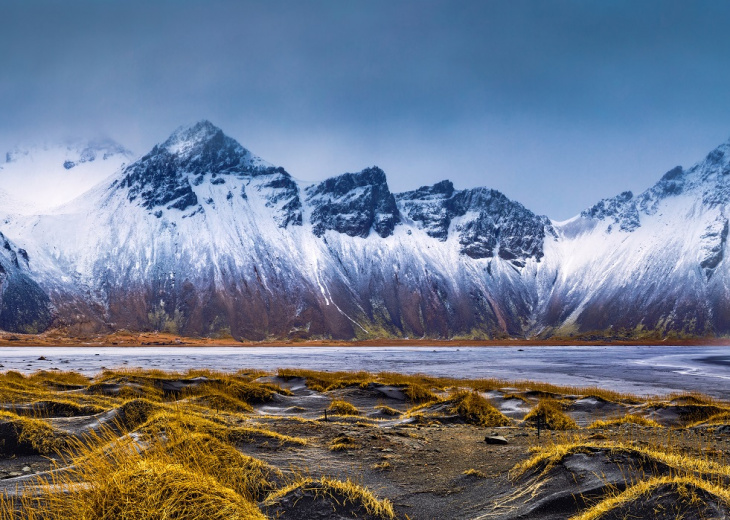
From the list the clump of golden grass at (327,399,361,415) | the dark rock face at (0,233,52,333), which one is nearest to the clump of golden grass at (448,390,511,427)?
the clump of golden grass at (327,399,361,415)

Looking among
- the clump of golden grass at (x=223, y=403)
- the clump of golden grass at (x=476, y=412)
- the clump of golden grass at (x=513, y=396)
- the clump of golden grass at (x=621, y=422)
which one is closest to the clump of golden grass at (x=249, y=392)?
the clump of golden grass at (x=223, y=403)

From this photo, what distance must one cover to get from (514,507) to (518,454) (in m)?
4.46

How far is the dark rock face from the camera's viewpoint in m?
164

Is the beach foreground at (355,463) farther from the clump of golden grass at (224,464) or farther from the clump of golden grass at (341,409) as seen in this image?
the clump of golden grass at (341,409)

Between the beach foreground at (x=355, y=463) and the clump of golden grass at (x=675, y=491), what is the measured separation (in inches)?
0.8

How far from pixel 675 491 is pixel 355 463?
6.85 m

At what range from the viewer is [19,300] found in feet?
560

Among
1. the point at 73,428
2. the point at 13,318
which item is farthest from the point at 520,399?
the point at 13,318

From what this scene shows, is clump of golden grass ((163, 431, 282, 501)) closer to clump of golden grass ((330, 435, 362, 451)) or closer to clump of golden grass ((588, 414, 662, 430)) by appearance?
clump of golden grass ((330, 435, 362, 451))

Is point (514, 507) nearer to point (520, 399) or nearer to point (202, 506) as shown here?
point (202, 506)

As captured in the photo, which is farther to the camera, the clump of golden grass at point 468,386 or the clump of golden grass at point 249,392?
the clump of golden grass at point 468,386

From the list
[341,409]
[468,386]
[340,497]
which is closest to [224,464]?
[340,497]

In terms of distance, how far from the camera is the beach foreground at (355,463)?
6.61 metres

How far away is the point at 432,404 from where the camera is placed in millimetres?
21547
